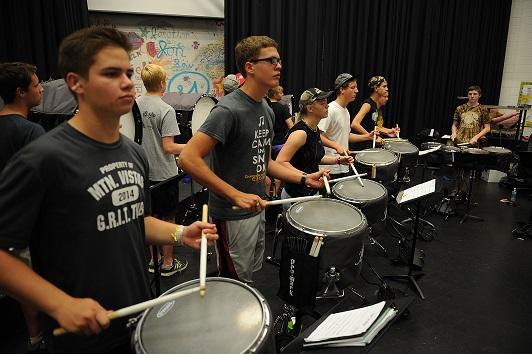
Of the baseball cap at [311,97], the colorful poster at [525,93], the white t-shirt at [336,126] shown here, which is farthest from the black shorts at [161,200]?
the colorful poster at [525,93]

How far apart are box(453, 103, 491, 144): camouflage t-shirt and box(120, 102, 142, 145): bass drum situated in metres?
4.42

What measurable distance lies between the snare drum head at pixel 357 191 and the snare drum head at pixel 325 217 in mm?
251

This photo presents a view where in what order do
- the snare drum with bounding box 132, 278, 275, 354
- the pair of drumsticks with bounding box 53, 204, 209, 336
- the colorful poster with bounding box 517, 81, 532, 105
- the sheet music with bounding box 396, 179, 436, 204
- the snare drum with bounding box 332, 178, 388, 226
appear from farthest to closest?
the colorful poster with bounding box 517, 81, 532, 105 < the sheet music with bounding box 396, 179, 436, 204 < the snare drum with bounding box 332, 178, 388, 226 < the snare drum with bounding box 132, 278, 275, 354 < the pair of drumsticks with bounding box 53, 204, 209, 336

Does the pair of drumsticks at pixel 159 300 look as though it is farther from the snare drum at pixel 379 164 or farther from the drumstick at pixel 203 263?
the snare drum at pixel 379 164

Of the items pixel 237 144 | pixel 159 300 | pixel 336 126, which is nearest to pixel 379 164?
pixel 336 126

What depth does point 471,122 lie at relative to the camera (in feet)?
17.1

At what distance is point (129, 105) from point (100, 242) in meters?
0.41

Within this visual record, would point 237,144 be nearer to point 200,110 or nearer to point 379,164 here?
point 379,164

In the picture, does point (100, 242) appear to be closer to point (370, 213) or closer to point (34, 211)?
point (34, 211)

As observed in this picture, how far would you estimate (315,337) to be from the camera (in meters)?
1.20

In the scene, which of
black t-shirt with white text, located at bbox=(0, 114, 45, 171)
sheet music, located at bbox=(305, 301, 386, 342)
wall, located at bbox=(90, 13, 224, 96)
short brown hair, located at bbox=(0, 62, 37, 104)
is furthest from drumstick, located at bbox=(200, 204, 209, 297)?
wall, located at bbox=(90, 13, 224, 96)

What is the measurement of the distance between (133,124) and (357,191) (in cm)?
174

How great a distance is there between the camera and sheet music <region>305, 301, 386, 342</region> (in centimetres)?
118

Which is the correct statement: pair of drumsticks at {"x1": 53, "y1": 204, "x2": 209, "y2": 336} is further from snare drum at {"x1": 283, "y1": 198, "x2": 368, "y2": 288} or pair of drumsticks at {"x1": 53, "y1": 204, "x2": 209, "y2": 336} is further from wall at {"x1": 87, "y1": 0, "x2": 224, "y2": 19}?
wall at {"x1": 87, "y1": 0, "x2": 224, "y2": 19}
